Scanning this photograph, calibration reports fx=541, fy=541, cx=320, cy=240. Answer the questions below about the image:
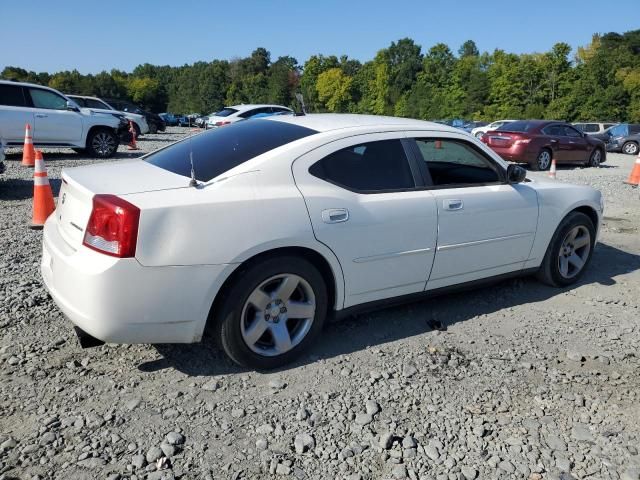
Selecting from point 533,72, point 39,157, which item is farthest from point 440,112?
point 39,157

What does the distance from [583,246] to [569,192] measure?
638mm

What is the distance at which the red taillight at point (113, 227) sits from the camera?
9.13 feet

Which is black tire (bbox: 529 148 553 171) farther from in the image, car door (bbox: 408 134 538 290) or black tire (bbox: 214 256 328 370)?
black tire (bbox: 214 256 328 370)

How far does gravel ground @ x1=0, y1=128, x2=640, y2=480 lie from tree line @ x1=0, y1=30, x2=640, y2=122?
56.4 meters

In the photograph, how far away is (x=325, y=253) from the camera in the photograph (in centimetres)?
334

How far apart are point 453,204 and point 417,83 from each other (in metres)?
84.9

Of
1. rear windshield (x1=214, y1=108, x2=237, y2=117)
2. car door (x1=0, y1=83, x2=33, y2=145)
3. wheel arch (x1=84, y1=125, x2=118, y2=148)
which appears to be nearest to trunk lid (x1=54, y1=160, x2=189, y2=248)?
car door (x1=0, y1=83, x2=33, y2=145)

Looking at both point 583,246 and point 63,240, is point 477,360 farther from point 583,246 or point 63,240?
point 63,240

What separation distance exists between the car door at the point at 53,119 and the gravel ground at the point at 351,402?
370 inches

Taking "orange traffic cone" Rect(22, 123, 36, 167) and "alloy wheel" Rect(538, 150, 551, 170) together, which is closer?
"orange traffic cone" Rect(22, 123, 36, 167)

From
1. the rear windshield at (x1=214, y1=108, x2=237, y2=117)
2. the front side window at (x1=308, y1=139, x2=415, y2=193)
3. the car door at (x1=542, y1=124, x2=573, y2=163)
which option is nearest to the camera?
the front side window at (x1=308, y1=139, x2=415, y2=193)

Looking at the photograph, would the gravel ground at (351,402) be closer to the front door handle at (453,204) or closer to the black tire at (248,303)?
the black tire at (248,303)

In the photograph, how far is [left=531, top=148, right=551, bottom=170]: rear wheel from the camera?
15.4 metres

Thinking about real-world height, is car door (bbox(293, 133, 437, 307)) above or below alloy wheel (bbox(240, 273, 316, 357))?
above
